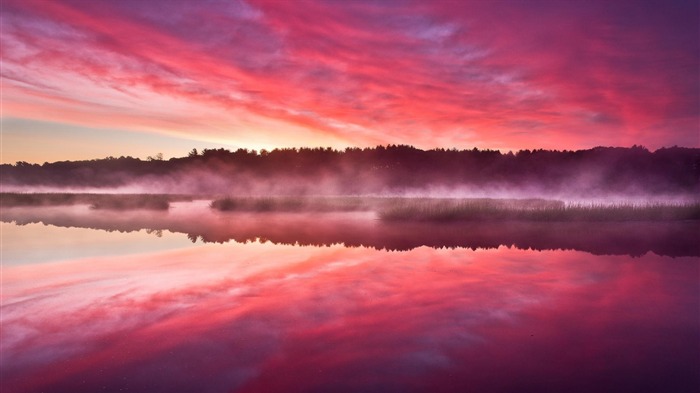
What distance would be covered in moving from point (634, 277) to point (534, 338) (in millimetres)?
7554

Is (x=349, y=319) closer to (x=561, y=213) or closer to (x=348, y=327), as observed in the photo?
(x=348, y=327)

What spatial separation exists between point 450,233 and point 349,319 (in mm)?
14535

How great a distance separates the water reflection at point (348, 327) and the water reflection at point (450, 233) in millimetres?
4282

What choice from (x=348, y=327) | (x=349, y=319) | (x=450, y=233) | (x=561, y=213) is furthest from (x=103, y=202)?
(x=348, y=327)

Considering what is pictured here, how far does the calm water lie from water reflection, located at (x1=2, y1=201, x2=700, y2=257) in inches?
46.0

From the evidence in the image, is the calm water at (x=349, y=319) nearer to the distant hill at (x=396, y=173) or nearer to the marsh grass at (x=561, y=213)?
the marsh grass at (x=561, y=213)

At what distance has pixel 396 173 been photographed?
90188 millimetres

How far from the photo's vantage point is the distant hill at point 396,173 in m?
73.4

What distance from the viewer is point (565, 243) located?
18953 mm

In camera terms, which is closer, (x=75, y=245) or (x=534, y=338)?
(x=534, y=338)

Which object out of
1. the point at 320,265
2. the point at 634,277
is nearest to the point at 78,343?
A: the point at 320,265

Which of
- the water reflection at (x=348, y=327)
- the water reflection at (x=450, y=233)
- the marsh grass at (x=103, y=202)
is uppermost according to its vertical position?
the marsh grass at (x=103, y=202)

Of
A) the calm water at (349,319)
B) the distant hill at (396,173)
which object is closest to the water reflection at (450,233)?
the calm water at (349,319)

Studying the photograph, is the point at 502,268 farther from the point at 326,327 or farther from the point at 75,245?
the point at 75,245
